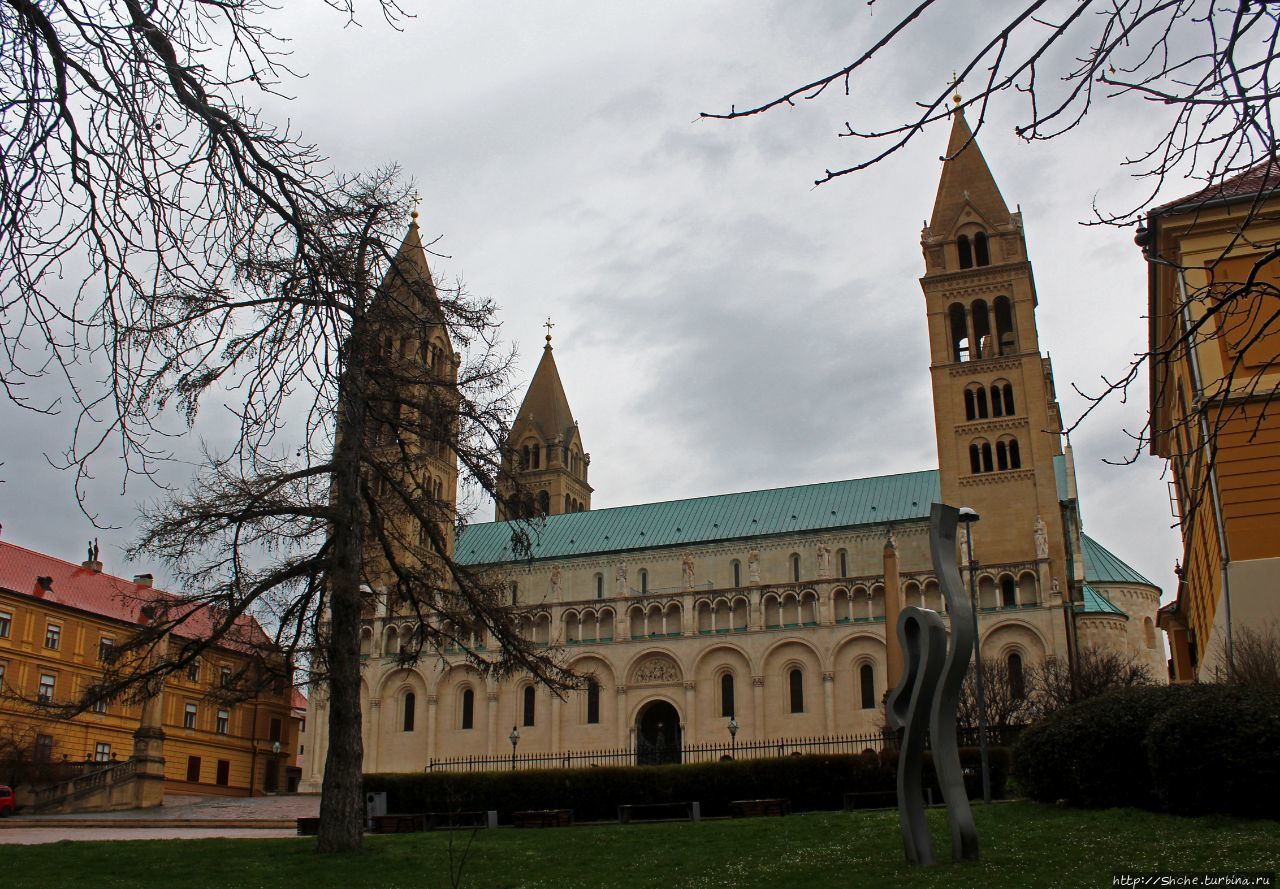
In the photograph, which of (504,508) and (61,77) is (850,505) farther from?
(61,77)

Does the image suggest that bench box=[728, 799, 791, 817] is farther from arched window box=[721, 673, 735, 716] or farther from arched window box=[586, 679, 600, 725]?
arched window box=[586, 679, 600, 725]

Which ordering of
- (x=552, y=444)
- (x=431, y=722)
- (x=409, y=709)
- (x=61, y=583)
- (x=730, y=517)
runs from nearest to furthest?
(x=61, y=583), (x=431, y=722), (x=409, y=709), (x=730, y=517), (x=552, y=444)

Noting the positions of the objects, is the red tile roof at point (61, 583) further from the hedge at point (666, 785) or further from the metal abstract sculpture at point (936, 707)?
the metal abstract sculpture at point (936, 707)

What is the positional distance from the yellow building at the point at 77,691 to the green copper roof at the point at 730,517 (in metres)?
16.2

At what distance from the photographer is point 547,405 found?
79.8m

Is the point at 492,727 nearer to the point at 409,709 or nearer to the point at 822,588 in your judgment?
the point at 409,709

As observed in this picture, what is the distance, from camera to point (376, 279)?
7148mm

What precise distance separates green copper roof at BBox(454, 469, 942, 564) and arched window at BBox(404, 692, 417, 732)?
29.0 ft

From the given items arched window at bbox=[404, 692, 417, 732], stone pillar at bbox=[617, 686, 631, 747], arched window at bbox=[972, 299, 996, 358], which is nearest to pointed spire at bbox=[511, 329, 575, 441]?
arched window at bbox=[404, 692, 417, 732]

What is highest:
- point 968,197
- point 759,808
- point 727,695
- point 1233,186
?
point 968,197

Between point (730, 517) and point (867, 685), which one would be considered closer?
point (867, 685)

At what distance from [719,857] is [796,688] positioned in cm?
4169

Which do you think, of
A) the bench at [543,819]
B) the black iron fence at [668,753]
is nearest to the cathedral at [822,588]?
the black iron fence at [668,753]

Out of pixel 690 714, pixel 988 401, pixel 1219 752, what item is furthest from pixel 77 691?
pixel 988 401
